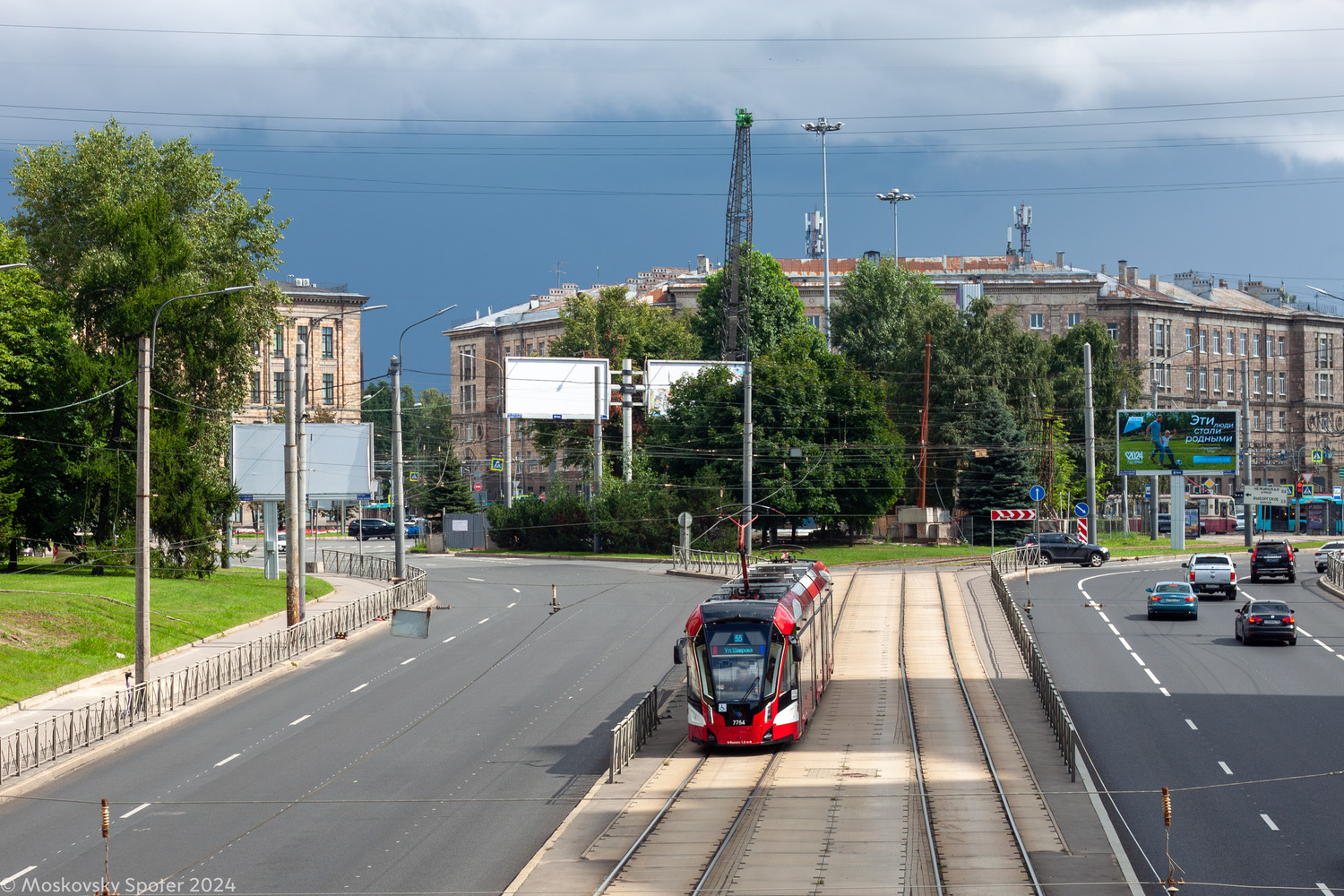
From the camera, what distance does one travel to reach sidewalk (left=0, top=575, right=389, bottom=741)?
95.6ft

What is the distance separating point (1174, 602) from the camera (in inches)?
1863

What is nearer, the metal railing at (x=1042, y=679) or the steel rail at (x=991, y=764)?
the steel rail at (x=991, y=764)

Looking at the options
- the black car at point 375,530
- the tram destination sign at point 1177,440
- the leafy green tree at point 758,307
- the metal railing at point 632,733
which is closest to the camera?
the metal railing at point 632,733

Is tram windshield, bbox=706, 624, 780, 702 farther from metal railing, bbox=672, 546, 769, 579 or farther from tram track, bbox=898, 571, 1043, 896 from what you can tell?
metal railing, bbox=672, 546, 769, 579

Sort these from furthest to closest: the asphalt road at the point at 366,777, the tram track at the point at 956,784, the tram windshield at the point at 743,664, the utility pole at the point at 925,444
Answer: the utility pole at the point at 925,444 < the tram windshield at the point at 743,664 < the asphalt road at the point at 366,777 < the tram track at the point at 956,784

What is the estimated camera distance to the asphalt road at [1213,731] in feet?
61.1

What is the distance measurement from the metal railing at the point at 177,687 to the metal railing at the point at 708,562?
1566 cm

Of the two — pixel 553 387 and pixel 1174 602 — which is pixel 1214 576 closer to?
pixel 1174 602

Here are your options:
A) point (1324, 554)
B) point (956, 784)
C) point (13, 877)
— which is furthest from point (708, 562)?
point (13, 877)

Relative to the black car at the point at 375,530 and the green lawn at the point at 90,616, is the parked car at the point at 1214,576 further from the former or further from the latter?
the black car at the point at 375,530

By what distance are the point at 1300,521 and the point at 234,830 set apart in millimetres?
102627

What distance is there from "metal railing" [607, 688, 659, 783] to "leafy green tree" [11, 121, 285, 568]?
31914mm

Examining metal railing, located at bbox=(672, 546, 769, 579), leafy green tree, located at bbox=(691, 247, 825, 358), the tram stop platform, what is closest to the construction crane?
leafy green tree, located at bbox=(691, 247, 825, 358)

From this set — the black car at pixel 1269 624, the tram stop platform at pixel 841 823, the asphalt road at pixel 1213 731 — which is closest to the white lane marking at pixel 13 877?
the tram stop platform at pixel 841 823
